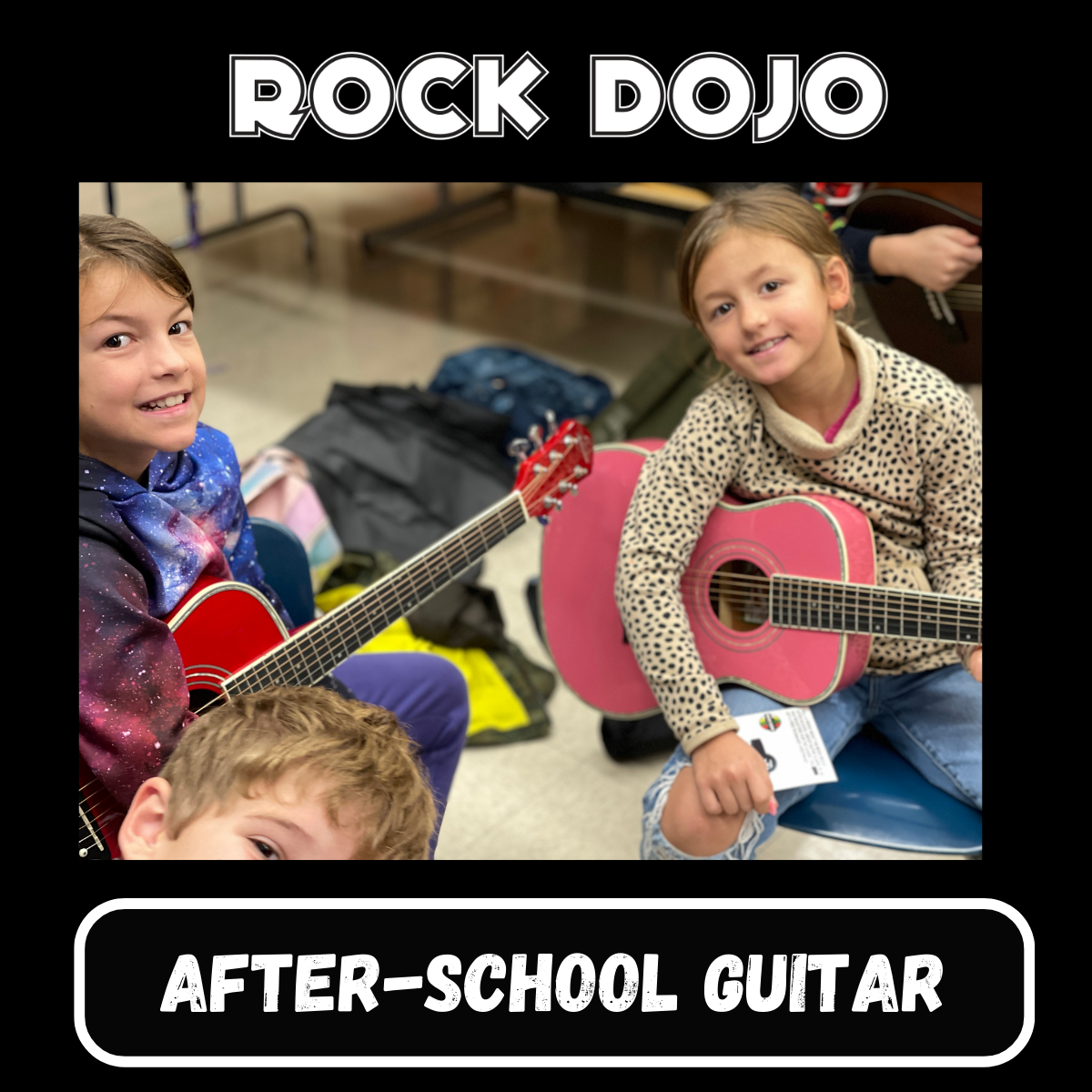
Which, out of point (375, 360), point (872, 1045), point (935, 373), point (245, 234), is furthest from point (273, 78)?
point (375, 360)

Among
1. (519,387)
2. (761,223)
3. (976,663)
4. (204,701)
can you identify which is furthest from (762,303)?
(519,387)

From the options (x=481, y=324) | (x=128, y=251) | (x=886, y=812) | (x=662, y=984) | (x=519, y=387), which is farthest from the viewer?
(x=481, y=324)

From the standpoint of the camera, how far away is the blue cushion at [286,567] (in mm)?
1510

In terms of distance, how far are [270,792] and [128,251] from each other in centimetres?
53

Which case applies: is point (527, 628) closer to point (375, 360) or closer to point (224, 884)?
point (375, 360)

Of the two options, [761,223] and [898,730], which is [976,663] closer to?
[898,730]

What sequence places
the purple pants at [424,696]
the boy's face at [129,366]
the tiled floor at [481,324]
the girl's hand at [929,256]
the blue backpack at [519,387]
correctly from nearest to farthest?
the boy's face at [129,366]
the girl's hand at [929,256]
the purple pants at [424,696]
the tiled floor at [481,324]
the blue backpack at [519,387]

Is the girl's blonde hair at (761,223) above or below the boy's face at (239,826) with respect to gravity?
above

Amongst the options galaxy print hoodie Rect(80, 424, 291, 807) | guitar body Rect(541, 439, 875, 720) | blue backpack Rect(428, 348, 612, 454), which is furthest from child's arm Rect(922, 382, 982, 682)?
blue backpack Rect(428, 348, 612, 454)

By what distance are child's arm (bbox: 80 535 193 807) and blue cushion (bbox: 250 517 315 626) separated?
23 cm

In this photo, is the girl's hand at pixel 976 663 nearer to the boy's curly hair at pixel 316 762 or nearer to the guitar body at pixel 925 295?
the guitar body at pixel 925 295

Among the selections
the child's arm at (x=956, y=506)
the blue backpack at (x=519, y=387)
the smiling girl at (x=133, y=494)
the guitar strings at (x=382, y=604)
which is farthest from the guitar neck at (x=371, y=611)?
the blue backpack at (x=519, y=387)

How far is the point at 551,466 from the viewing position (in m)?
1.60

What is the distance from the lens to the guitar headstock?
1592 millimetres
